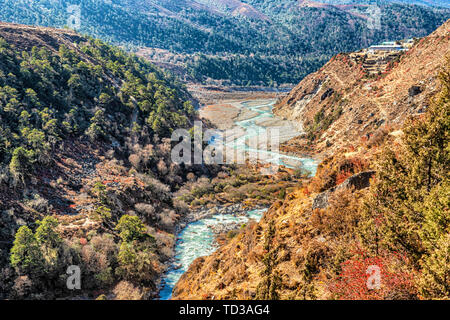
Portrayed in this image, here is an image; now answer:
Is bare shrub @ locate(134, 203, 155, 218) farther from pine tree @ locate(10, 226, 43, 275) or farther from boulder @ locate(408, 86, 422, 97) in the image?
boulder @ locate(408, 86, 422, 97)

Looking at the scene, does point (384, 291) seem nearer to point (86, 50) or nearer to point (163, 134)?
point (163, 134)

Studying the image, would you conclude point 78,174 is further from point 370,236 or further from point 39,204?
point 370,236

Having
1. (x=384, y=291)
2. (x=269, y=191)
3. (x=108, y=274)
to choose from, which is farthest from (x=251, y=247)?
(x=269, y=191)

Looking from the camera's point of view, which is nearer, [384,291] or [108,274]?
[384,291]

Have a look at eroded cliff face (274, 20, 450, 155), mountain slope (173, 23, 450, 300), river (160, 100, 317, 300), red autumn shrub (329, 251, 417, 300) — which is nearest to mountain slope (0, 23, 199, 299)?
river (160, 100, 317, 300)

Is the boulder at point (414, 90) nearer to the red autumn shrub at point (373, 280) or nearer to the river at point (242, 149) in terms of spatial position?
the river at point (242, 149)

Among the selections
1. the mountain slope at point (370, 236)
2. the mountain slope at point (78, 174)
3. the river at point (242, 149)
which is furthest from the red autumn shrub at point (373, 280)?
the mountain slope at point (78, 174)

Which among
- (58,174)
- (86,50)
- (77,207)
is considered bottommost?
(77,207)

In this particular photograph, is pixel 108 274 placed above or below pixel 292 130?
below
